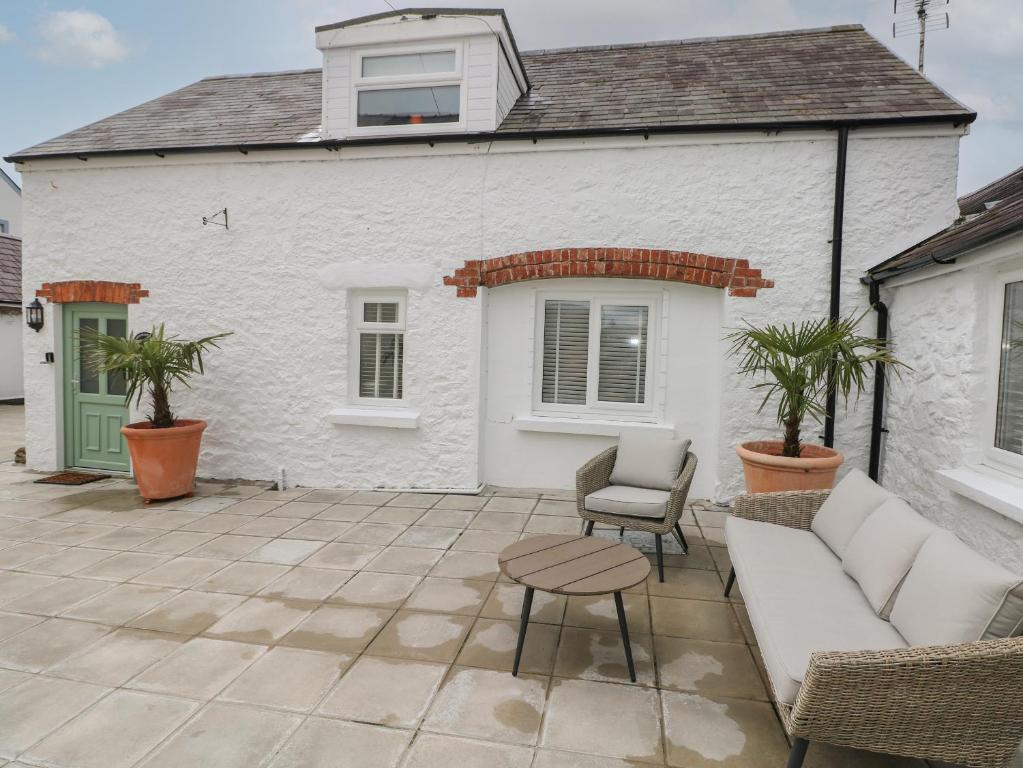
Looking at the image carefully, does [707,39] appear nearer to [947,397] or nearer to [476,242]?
[476,242]

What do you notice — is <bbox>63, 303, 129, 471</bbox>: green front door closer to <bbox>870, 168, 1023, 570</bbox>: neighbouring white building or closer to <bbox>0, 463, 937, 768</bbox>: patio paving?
<bbox>0, 463, 937, 768</bbox>: patio paving

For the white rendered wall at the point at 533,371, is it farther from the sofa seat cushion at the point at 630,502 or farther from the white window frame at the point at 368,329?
the sofa seat cushion at the point at 630,502

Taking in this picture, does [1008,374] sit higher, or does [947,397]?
[1008,374]

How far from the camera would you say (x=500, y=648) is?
9.93 ft

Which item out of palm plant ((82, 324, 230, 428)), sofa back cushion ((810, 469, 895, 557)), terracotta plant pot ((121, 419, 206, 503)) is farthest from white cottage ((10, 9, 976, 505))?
sofa back cushion ((810, 469, 895, 557))

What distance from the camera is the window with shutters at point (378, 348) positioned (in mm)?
6301

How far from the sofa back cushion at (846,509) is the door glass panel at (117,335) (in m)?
7.39

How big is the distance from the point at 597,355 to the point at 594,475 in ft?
6.11

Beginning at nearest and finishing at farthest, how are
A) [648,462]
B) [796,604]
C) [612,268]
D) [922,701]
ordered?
[922,701], [796,604], [648,462], [612,268]

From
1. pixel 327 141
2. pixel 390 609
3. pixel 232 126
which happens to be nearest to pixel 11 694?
pixel 390 609

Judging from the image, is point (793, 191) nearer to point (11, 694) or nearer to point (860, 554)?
point (860, 554)

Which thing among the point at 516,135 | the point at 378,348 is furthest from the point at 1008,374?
the point at 378,348

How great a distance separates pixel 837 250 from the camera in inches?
210

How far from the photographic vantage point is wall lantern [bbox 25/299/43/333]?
6.82 meters
